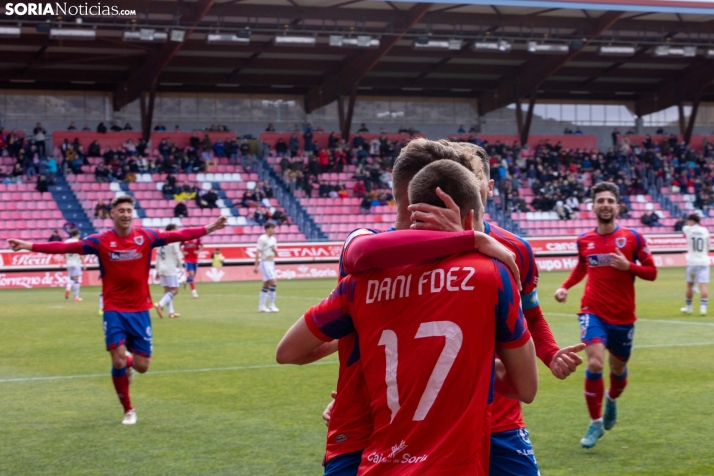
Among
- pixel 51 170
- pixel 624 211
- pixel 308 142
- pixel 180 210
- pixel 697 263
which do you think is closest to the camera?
pixel 697 263

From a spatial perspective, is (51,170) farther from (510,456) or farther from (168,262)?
(510,456)

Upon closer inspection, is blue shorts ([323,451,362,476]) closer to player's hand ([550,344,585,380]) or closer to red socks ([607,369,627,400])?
player's hand ([550,344,585,380])

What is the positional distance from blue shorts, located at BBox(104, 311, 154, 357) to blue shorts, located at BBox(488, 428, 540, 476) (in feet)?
21.7

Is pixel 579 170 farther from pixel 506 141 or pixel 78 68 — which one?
pixel 78 68

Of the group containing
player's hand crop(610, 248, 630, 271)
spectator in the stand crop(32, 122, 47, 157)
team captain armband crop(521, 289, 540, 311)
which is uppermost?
spectator in the stand crop(32, 122, 47, 157)

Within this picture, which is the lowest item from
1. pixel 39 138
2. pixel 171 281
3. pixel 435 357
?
pixel 171 281

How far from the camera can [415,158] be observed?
120 inches

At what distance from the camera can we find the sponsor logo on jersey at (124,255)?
380 inches

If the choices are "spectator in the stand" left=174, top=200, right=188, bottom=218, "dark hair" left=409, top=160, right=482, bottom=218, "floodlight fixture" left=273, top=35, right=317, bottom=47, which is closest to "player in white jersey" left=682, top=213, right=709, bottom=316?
"dark hair" left=409, top=160, right=482, bottom=218

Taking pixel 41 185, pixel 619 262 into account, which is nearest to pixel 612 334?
pixel 619 262

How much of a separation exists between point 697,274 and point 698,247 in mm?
779

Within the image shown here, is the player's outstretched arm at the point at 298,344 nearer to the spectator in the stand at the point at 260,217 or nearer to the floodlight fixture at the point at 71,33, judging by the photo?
the floodlight fixture at the point at 71,33

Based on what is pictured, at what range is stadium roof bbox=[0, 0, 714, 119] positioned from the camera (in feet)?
122

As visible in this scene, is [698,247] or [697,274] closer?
[697,274]
